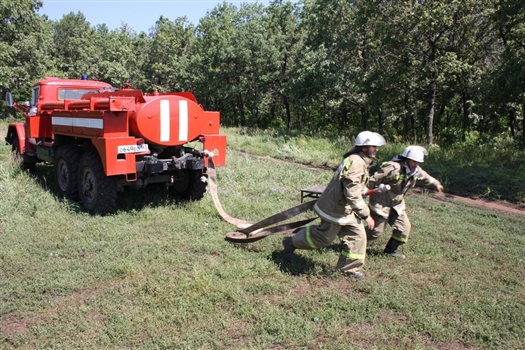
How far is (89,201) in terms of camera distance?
→ 21.9 ft

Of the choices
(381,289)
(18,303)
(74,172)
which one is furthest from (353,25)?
(18,303)

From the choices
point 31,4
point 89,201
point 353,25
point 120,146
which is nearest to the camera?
point 120,146

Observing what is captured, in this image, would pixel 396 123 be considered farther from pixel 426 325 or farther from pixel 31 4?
pixel 31 4

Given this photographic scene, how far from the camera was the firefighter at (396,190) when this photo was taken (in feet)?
16.0

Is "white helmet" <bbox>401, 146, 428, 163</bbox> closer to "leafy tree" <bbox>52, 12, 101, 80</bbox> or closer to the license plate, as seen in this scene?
the license plate

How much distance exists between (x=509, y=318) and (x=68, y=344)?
12.5ft

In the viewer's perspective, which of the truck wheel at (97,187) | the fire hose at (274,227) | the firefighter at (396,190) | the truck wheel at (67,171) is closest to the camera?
the firefighter at (396,190)

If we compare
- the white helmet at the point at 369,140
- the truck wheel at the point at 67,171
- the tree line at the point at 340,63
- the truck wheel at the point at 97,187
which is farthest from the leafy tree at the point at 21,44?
the white helmet at the point at 369,140

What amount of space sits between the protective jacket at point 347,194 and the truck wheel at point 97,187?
3.42 metres

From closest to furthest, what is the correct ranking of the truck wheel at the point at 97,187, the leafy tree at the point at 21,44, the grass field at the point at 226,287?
the grass field at the point at 226,287, the truck wheel at the point at 97,187, the leafy tree at the point at 21,44

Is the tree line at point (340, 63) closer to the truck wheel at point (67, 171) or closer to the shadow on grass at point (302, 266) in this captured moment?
the shadow on grass at point (302, 266)

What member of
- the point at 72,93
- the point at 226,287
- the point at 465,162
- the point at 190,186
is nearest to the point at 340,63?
the point at 465,162

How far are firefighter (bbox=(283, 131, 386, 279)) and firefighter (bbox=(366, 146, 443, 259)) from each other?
0.56 metres

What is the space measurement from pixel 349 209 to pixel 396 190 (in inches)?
36.6
